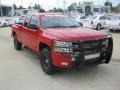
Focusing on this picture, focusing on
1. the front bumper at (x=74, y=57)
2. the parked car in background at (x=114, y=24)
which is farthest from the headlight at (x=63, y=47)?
the parked car in background at (x=114, y=24)

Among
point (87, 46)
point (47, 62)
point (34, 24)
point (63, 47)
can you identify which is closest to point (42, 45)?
point (47, 62)

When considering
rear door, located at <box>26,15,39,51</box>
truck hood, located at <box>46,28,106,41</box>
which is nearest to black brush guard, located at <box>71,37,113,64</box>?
truck hood, located at <box>46,28,106,41</box>

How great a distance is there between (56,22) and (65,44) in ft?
6.41

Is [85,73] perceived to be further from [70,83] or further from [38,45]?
[38,45]

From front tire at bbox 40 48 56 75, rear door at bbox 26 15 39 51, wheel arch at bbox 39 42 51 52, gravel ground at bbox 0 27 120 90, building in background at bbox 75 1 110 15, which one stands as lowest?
gravel ground at bbox 0 27 120 90

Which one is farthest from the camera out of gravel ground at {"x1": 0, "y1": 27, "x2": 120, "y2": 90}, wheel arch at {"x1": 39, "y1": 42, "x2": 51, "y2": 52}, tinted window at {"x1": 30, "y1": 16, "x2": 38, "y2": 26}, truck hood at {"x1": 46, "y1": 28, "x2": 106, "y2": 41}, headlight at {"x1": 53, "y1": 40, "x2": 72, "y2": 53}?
tinted window at {"x1": 30, "y1": 16, "x2": 38, "y2": 26}

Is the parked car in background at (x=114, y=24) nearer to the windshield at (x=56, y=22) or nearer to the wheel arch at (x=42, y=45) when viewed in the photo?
the windshield at (x=56, y=22)

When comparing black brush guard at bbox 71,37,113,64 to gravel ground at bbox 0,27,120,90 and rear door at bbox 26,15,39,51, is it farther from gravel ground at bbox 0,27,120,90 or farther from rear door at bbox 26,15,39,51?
rear door at bbox 26,15,39,51

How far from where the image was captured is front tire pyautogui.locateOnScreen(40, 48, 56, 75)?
671 centimetres

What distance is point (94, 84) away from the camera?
20.0 ft

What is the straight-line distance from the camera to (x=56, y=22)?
796 centimetres

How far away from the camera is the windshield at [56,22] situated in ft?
25.3

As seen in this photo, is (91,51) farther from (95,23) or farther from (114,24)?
(95,23)

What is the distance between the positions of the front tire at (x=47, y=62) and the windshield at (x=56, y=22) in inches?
38.7
